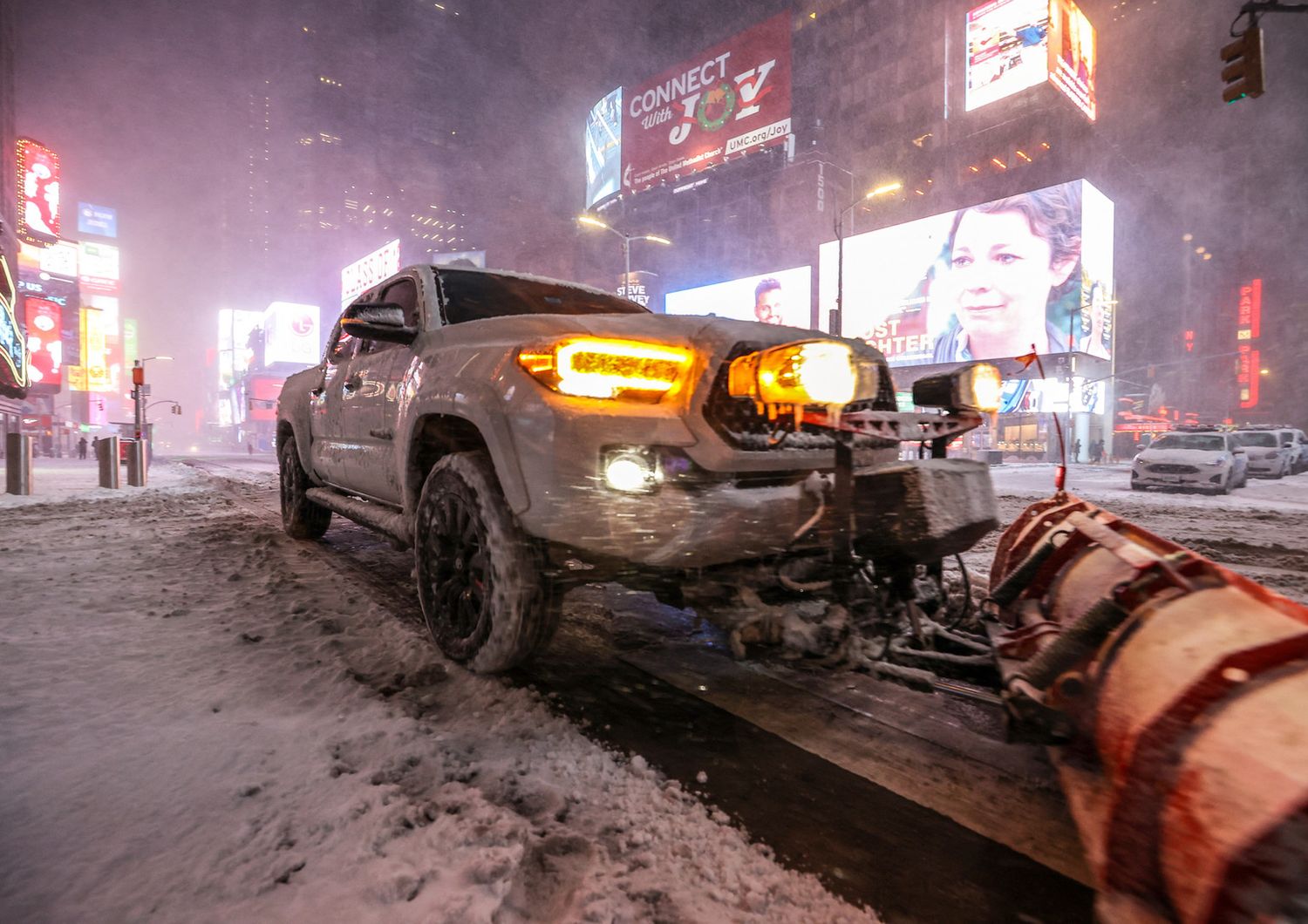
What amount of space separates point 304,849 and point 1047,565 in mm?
2334

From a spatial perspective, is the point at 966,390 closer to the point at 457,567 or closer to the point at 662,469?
the point at 662,469

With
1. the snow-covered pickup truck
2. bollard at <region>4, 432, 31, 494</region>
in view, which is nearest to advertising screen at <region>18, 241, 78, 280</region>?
bollard at <region>4, 432, 31, 494</region>

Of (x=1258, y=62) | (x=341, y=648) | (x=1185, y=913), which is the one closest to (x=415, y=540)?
(x=341, y=648)

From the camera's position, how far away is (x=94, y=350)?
63.9 meters

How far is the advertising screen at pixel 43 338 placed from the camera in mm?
42062

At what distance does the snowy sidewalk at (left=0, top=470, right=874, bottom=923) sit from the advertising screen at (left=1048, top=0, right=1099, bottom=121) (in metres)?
52.7

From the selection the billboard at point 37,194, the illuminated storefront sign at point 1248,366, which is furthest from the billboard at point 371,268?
the illuminated storefront sign at point 1248,366

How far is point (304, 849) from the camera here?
148cm

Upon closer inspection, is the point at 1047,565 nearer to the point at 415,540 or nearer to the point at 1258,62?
the point at 415,540

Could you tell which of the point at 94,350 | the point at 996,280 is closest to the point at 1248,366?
the point at 996,280

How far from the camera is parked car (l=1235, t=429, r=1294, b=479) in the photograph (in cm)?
1836

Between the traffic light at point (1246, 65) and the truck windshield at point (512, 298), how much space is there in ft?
42.9

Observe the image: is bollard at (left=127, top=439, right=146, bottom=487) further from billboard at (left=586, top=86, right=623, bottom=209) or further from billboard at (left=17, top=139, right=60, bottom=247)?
billboard at (left=586, top=86, right=623, bottom=209)

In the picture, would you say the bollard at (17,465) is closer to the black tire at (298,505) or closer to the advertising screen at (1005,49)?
the black tire at (298,505)
